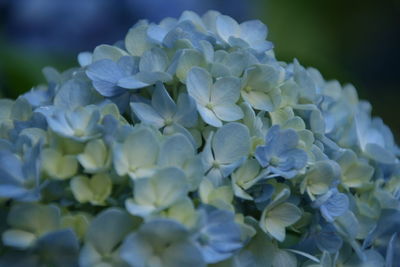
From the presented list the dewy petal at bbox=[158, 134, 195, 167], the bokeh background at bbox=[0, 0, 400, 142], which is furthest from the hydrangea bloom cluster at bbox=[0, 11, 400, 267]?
the bokeh background at bbox=[0, 0, 400, 142]

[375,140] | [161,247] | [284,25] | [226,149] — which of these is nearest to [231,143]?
[226,149]

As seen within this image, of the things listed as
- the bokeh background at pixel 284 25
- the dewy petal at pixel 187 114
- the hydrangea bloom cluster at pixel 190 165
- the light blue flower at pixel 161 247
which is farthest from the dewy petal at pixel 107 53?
the bokeh background at pixel 284 25

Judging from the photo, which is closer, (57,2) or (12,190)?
(12,190)

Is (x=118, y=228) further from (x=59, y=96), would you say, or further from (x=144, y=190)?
(x=59, y=96)

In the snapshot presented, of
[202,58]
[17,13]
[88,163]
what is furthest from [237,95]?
[17,13]

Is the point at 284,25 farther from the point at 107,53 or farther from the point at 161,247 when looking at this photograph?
the point at 161,247

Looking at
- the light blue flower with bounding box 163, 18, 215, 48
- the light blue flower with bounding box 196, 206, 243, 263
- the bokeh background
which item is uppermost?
the light blue flower with bounding box 163, 18, 215, 48

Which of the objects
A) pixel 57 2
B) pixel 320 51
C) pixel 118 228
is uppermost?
pixel 118 228

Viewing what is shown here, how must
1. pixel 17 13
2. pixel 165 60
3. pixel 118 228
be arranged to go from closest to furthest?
pixel 118 228 < pixel 165 60 < pixel 17 13

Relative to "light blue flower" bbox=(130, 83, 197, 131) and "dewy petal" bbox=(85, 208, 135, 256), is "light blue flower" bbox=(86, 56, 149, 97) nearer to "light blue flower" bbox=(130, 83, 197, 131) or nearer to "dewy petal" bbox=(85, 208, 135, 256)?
"light blue flower" bbox=(130, 83, 197, 131)
